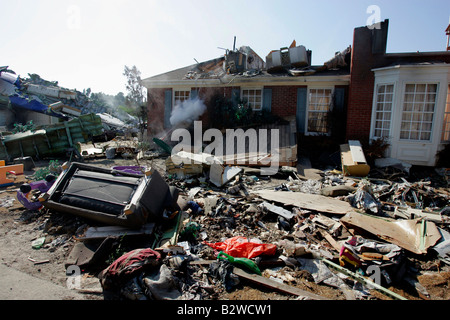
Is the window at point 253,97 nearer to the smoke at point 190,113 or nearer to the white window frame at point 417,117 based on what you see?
the smoke at point 190,113

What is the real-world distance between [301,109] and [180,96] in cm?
602

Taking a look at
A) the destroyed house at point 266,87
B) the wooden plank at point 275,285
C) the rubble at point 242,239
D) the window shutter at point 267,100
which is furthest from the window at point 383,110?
the wooden plank at point 275,285

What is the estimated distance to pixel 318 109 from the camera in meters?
10.9

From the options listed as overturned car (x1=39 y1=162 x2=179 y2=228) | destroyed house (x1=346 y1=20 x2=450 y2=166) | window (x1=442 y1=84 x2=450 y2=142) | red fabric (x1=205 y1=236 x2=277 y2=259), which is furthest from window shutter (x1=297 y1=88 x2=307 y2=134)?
red fabric (x1=205 y1=236 x2=277 y2=259)

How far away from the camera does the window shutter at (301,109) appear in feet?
36.1

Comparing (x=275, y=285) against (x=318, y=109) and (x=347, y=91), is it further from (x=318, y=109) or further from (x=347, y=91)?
(x=347, y=91)

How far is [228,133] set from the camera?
10656 millimetres

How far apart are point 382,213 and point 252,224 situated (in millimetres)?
2735

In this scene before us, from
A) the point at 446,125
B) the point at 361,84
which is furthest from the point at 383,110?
the point at 446,125

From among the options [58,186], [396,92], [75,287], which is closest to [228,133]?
[396,92]

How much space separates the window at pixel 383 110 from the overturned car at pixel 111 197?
815 centimetres

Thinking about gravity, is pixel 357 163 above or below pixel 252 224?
above
